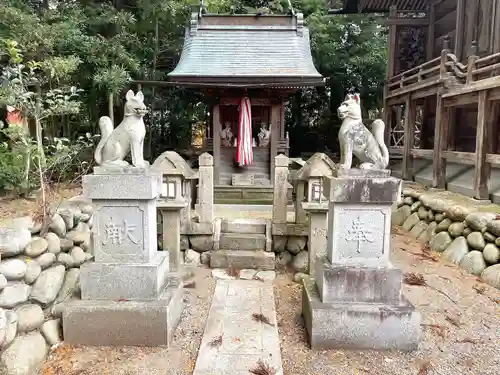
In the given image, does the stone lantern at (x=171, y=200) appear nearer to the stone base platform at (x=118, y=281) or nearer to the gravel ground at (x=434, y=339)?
the gravel ground at (x=434, y=339)

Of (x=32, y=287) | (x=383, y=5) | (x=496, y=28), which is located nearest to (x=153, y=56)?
(x=383, y=5)

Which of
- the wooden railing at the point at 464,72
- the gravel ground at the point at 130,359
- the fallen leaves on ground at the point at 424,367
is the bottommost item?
the gravel ground at the point at 130,359

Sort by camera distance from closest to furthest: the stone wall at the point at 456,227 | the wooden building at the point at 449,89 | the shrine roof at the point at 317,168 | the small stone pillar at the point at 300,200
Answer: the stone wall at the point at 456,227, the shrine roof at the point at 317,168, the small stone pillar at the point at 300,200, the wooden building at the point at 449,89

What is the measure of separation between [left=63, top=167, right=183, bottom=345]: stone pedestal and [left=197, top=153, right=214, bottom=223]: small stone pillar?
2521mm

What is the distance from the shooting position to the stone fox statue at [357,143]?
155 inches

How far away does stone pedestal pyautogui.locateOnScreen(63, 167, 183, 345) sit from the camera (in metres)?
3.84

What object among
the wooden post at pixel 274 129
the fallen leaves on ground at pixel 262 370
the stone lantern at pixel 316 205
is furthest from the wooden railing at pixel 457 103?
the fallen leaves on ground at pixel 262 370

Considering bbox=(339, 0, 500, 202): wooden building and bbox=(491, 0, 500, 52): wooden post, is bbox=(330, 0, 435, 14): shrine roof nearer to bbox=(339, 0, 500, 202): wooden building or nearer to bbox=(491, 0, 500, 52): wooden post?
bbox=(339, 0, 500, 202): wooden building

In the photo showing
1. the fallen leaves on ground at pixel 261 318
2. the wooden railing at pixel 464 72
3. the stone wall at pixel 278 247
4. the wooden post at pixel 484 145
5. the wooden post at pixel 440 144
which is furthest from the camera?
the wooden post at pixel 440 144

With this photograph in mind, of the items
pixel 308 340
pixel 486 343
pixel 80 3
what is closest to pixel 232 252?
pixel 308 340

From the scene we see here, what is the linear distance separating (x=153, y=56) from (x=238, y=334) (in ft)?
39.7

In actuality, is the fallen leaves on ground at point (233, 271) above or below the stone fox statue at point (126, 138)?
below

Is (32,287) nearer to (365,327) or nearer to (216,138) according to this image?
(365,327)

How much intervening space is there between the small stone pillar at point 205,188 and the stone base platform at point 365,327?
3.40m
